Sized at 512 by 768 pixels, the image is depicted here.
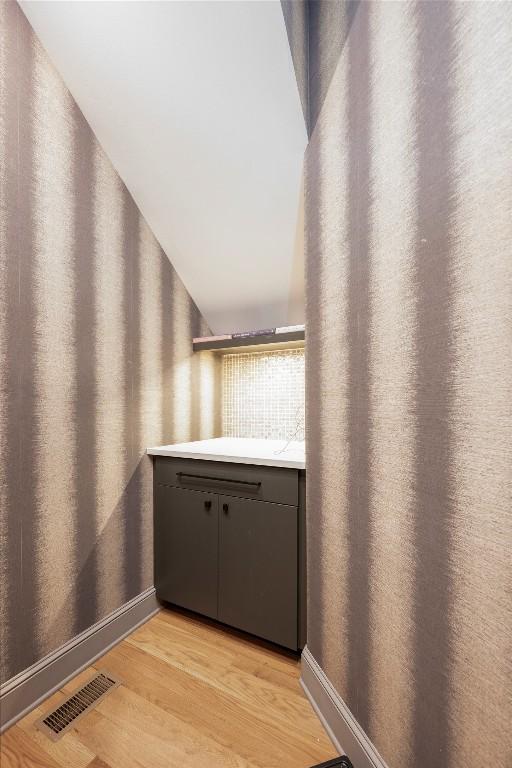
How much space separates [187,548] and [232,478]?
0.48 metres

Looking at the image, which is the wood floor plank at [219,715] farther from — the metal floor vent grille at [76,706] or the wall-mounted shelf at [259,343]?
the wall-mounted shelf at [259,343]

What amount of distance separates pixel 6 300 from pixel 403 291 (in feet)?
4.45

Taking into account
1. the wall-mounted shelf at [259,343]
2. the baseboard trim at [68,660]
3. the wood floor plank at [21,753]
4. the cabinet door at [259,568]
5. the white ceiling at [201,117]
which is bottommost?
Answer: the wood floor plank at [21,753]

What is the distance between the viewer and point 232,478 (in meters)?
1.62

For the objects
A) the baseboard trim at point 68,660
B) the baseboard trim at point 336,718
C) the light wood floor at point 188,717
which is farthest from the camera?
the baseboard trim at point 68,660

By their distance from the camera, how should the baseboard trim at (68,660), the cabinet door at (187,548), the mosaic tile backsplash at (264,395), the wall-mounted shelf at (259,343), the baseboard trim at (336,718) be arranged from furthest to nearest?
the mosaic tile backsplash at (264,395) < the wall-mounted shelf at (259,343) < the cabinet door at (187,548) < the baseboard trim at (68,660) < the baseboard trim at (336,718)

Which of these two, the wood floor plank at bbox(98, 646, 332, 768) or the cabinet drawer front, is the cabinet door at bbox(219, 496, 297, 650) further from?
the wood floor plank at bbox(98, 646, 332, 768)

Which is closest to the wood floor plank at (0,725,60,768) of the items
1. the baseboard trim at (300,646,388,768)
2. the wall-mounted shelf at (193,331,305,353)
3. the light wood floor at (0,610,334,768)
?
the light wood floor at (0,610,334,768)

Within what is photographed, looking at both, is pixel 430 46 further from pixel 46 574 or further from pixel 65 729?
pixel 65 729

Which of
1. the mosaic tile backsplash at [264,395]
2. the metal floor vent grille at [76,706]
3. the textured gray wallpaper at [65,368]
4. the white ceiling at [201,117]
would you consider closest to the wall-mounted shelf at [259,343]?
the mosaic tile backsplash at [264,395]

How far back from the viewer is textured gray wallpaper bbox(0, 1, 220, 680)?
1.27m

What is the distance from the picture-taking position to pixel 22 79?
131 centimetres

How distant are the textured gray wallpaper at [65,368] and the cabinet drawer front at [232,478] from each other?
16 cm

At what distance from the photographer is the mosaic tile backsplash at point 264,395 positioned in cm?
216
